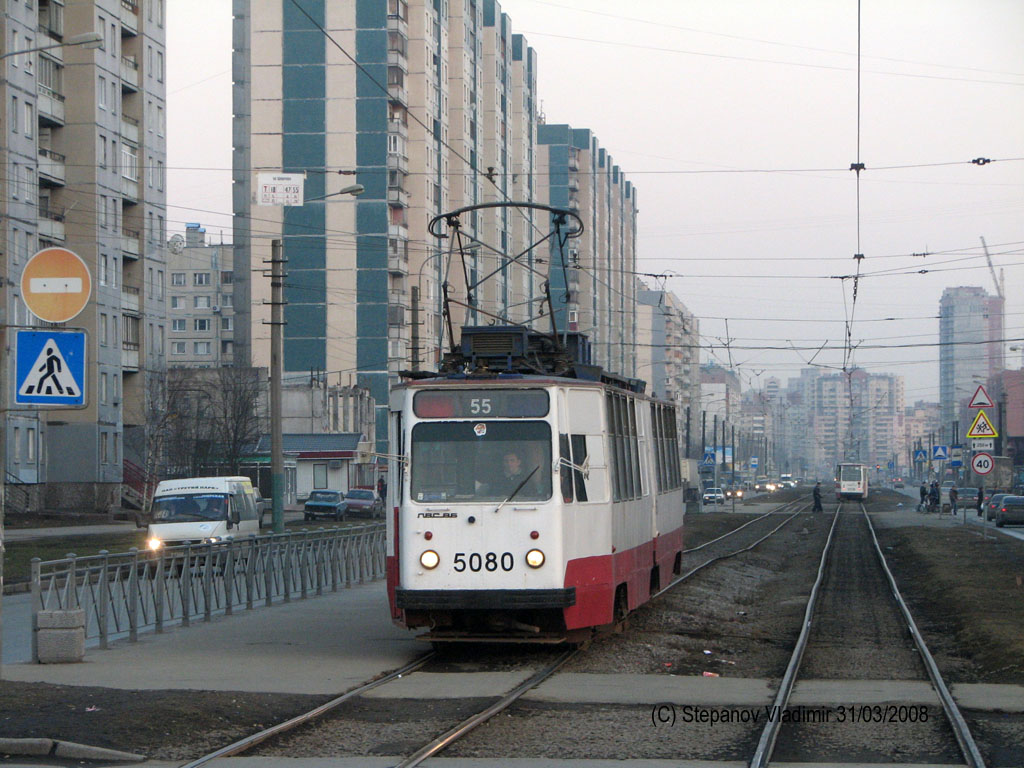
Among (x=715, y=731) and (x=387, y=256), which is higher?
(x=387, y=256)

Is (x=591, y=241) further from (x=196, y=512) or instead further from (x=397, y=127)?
(x=196, y=512)

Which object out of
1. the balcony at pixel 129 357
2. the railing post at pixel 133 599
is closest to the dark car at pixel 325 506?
the balcony at pixel 129 357

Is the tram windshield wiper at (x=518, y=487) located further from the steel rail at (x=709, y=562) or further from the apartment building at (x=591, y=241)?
the apartment building at (x=591, y=241)

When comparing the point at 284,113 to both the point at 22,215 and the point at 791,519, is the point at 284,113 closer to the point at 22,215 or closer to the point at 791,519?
the point at 22,215

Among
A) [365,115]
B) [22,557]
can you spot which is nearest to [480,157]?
[365,115]

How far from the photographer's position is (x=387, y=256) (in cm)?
8281

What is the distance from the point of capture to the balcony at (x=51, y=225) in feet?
192

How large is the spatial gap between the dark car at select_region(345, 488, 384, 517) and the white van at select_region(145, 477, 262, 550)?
31.5 m

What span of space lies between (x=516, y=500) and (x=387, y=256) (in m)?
70.0

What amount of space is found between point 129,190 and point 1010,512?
1593 inches

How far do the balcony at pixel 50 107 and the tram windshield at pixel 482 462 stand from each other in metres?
50.1

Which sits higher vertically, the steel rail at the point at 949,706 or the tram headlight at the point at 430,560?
the tram headlight at the point at 430,560

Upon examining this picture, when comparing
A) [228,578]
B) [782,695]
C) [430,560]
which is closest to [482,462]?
[430,560]

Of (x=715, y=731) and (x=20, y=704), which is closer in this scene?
(x=715, y=731)
